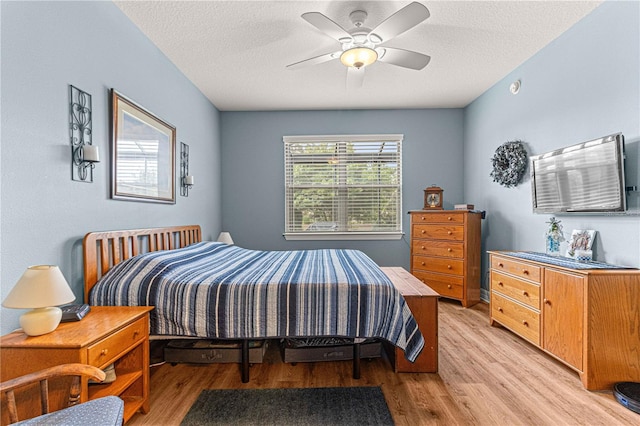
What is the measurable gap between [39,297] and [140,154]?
5.07ft

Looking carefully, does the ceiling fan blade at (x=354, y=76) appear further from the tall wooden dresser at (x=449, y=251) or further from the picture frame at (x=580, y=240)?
the picture frame at (x=580, y=240)

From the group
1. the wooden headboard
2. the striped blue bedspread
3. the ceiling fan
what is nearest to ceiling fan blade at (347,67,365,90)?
the ceiling fan

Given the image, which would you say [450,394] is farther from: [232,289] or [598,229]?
[598,229]

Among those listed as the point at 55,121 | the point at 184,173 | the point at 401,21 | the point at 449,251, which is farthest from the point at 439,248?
the point at 55,121

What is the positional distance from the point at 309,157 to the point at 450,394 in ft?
11.5

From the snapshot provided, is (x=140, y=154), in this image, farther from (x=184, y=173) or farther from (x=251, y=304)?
(x=251, y=304)

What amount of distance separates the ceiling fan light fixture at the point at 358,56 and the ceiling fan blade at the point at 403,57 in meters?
0.13

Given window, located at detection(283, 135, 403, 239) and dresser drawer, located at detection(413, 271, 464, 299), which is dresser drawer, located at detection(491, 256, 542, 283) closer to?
dresser drawer, located at detection(413, 271, 464, 299)

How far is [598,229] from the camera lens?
2.37m

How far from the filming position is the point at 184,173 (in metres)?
3.34

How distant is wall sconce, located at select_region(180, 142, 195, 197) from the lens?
3.29m

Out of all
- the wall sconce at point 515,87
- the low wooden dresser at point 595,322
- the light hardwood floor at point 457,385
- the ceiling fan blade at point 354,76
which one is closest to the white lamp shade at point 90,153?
the light hardwood floor at point 457,385

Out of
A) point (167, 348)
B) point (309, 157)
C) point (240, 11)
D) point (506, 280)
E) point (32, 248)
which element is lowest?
point (167, 348)

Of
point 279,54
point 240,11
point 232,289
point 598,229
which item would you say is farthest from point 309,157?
point 598,229
